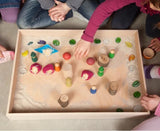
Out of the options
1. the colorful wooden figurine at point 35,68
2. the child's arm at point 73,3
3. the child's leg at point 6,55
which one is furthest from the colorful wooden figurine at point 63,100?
the child's arm at point 73,3

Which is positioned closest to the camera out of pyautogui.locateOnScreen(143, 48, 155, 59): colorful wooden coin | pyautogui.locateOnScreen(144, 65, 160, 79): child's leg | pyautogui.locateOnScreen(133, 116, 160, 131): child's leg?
pyautogui.locateOnScreen(133, 116, 160, 131): child's leg

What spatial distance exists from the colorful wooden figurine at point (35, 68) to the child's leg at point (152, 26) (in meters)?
0.77

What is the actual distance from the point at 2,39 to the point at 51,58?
43 centimetres

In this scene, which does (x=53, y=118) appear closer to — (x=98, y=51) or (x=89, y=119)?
(x=89, y=119)

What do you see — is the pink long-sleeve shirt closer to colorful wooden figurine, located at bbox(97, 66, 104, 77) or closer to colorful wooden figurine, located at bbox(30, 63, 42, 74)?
colorful wooden figurine, located at bbox(97, 66, 104, 77)

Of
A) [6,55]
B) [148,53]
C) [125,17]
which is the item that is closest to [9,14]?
[6,55]

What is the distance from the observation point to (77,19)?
4.54 ft

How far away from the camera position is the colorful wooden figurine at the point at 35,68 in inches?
39.3

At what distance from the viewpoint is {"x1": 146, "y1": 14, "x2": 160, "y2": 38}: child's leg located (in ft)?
4.08

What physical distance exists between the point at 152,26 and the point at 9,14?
3.14 ft

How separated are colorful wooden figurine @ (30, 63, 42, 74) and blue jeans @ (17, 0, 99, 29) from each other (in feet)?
1.11

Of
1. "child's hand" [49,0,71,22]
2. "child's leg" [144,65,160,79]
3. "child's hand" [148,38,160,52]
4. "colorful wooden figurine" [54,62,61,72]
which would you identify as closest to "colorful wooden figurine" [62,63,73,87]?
"colorful wooden figurine" [54,62,61,72]

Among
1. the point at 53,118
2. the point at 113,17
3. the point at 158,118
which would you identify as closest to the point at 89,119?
the point at 53,118

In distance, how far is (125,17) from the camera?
1.29 meters
